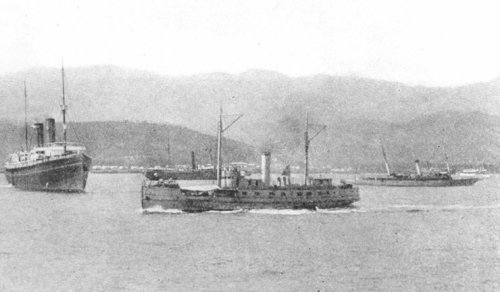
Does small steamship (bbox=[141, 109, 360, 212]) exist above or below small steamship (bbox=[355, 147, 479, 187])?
above

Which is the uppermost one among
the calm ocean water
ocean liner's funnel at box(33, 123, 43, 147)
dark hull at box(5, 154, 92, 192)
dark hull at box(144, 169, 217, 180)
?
ocean liner's funnel at box(33, 123, 43, 147)

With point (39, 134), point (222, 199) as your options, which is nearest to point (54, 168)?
point (39, 134)

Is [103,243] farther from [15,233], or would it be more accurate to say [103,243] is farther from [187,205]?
[187,205]

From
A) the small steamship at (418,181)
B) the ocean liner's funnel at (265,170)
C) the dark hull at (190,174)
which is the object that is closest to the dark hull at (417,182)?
the small steamship at (418,181)

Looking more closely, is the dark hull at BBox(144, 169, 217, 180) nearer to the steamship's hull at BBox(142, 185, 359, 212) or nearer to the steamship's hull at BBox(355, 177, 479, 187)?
the steamship's hull at BBox(355, 177, 479, 187)

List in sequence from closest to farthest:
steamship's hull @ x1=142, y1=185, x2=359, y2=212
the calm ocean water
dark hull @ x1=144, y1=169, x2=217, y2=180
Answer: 1. the calm ocean water
2. steamship's hull @ x1=142, y1=185, x2=359, y2=212
3. dark hull @ x1=144, y1=169, x2=217, y2=180

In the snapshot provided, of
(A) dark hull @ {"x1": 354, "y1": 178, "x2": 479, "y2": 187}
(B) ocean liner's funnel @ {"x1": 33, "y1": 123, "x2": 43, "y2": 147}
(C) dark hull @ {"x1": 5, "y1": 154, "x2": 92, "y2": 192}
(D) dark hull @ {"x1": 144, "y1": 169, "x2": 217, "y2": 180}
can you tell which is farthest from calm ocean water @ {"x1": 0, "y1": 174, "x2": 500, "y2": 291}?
(D) dark hull @ {"x1": 144, "y1": 169, "x2": 217, "y2": 180}

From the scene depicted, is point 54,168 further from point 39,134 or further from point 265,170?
point 265,170

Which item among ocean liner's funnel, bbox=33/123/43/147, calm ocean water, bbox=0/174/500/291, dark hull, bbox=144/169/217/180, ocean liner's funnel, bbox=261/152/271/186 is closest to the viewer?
calm ocean water, bbox=0/174/500/291
